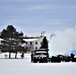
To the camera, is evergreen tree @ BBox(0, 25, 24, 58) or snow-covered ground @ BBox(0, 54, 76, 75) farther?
evergreen tree @ BBox(0, 25, 24, 58)

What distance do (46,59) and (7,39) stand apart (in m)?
44.7

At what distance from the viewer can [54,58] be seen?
49375 millimetres

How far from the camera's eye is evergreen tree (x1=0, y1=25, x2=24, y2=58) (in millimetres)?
90975

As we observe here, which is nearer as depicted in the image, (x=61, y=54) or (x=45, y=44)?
(x=61, y=54)

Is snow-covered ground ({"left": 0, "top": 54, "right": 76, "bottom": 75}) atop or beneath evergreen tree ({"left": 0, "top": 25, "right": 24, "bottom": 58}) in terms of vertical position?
beneath

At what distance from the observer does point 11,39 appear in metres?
91.9

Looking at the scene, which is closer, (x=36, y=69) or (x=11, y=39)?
(x=36, y=69)

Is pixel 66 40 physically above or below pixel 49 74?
above

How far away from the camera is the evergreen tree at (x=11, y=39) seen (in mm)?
90975

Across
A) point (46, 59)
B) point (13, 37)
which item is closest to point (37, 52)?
point (46, 59)

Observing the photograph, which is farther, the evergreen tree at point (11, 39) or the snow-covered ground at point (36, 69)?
the evergreen tree at point (11, 39)

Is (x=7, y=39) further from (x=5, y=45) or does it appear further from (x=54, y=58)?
(x=54, y=58)

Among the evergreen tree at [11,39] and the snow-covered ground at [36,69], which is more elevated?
the evergreen tree at [11,39]

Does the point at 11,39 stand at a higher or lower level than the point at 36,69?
higher
